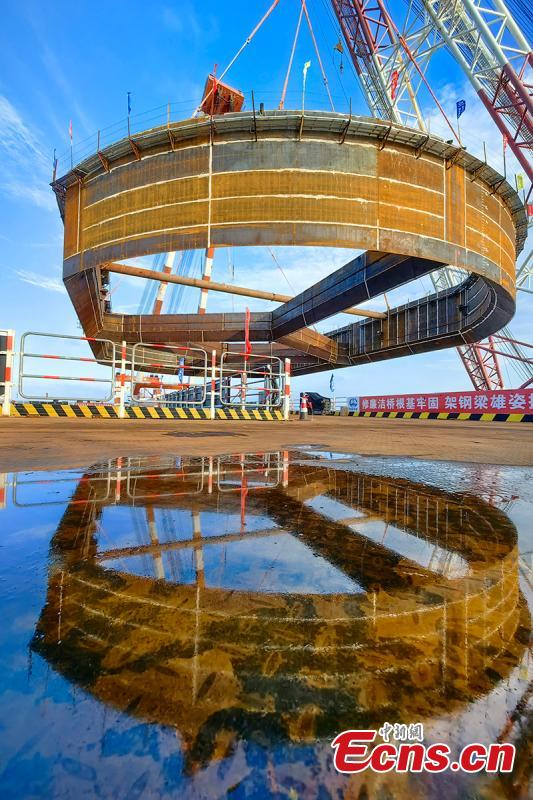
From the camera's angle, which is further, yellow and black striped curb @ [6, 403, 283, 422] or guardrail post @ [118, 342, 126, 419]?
guardrail post @ [118, 342, 126, 419]

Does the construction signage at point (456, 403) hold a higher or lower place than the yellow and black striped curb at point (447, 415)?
higher

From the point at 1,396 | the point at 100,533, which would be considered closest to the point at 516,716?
the point at 100,533

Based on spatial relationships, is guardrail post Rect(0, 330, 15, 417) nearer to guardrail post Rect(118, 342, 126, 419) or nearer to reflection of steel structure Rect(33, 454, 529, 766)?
guardrail post Rect(118, 342, 126, 419)

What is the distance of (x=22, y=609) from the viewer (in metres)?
0.92

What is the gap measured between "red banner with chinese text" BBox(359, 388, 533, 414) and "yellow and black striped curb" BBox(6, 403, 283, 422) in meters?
11.3

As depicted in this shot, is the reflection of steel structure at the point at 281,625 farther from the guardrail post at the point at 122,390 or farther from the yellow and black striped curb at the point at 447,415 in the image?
the yellow and black striped curb at the point at 447,415

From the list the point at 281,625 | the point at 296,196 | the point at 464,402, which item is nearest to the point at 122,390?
the point at 296,196

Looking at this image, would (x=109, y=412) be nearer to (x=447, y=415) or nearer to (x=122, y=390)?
(x=122, y=390)

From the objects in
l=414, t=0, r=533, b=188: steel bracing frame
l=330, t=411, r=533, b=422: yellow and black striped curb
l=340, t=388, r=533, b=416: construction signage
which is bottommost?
l=330, t=411, r=533, b=422: yellow and black striped curb

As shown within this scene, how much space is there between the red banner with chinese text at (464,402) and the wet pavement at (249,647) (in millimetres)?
17075

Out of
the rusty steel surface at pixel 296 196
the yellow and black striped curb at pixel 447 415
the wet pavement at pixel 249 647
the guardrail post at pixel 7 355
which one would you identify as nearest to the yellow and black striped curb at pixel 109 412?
the guardrail post at pixel 7 355

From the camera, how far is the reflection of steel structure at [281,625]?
64 cm

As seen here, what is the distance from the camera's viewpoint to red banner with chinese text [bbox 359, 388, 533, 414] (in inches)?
621

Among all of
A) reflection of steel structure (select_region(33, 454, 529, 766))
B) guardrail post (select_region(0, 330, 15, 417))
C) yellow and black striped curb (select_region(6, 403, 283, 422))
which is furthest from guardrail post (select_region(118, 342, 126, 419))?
reflection of steel structure (select_region(33, 454, 529, 766))
